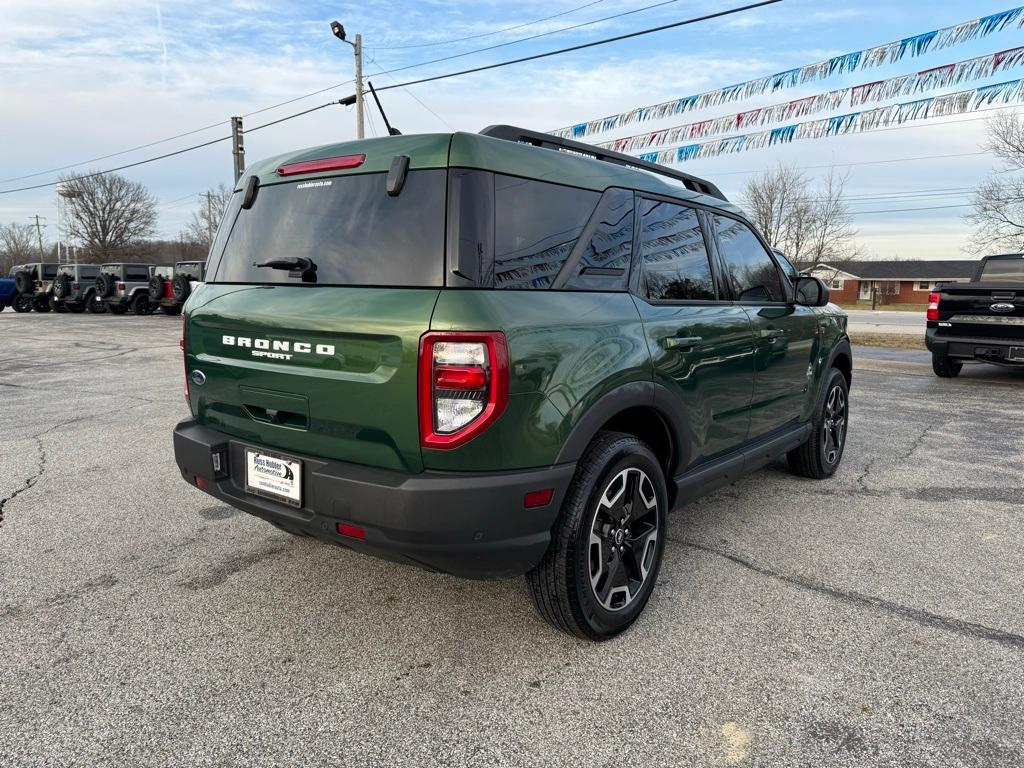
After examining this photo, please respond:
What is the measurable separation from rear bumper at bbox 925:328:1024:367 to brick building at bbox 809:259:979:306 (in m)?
60.0

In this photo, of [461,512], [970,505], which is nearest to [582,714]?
[461,512]

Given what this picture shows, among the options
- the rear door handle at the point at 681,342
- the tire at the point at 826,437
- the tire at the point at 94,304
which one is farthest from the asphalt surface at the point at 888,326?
the tire at the point at 94,304

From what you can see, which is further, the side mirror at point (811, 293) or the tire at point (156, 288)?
the tire at point (156, 288)

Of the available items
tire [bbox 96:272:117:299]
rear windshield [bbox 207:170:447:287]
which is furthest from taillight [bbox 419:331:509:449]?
tire [bbox 96:272:117:299]

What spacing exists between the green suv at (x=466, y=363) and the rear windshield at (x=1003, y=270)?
941 centimetres

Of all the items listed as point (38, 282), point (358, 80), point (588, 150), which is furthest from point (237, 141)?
point (588, 150)

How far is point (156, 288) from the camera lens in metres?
24.3

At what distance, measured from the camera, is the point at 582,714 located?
2.28 meters

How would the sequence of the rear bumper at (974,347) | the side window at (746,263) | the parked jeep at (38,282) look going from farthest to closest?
the parked jeep at (38,282), the rear bumper at (974,347), the side window at (746,263)

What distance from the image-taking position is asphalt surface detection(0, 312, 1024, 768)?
2.13 m

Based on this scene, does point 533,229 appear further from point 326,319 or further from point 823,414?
point 823,414

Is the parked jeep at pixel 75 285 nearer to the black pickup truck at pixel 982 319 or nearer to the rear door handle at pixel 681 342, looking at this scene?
the black pickup truck at pixel 982 319

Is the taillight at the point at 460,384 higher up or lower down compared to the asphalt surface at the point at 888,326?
higher up

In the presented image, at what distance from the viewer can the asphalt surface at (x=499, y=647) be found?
84.0 inches
